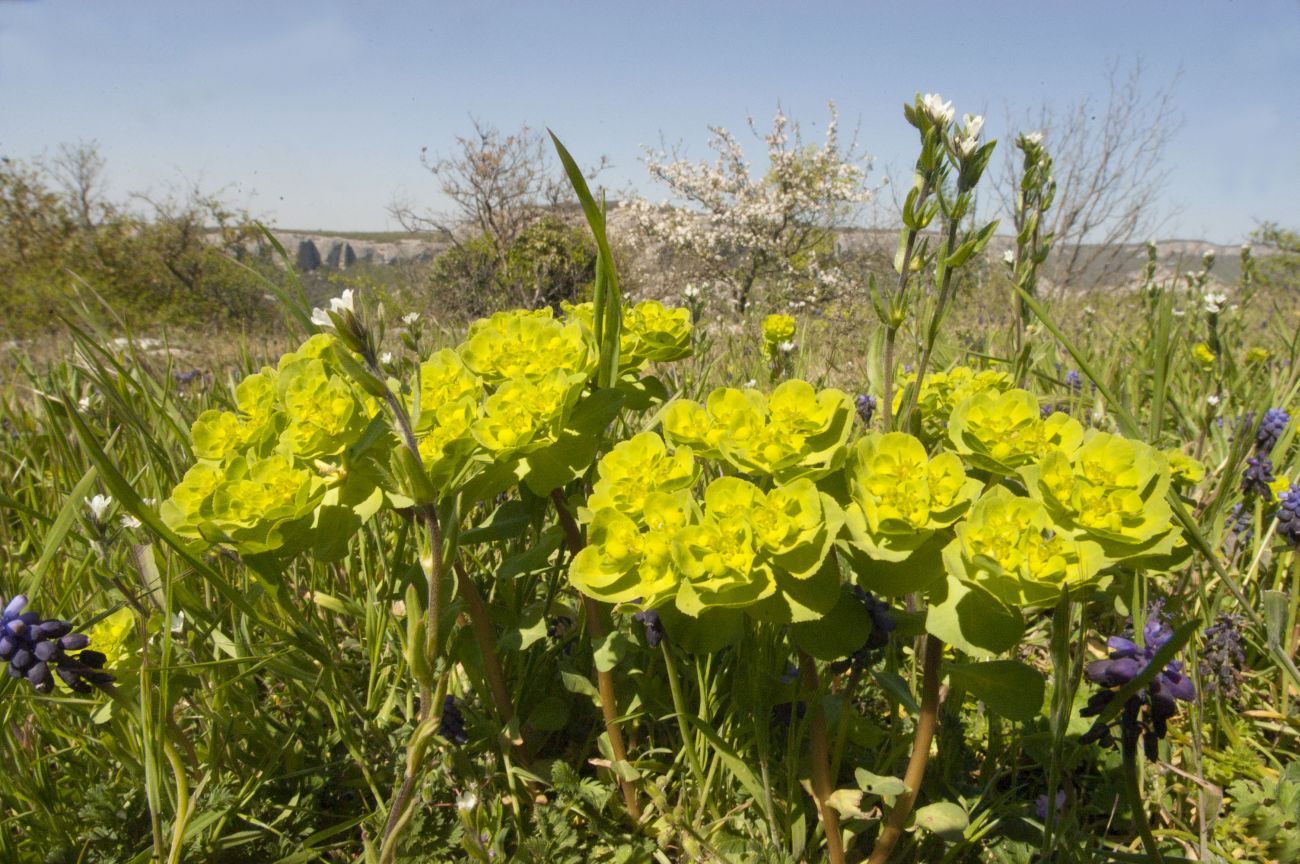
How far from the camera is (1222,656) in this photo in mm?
1659

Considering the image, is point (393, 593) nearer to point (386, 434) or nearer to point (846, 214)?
→ point (386, 434)

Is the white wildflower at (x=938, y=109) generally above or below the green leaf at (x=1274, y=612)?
above

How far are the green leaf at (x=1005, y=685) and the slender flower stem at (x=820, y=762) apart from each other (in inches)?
8.3

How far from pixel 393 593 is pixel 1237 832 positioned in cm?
173

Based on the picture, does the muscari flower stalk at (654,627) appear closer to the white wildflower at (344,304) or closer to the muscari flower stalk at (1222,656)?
the white wildflower at (344,304)

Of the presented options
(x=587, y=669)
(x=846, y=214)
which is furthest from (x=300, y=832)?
(x=846, y=214)

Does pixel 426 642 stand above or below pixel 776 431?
below

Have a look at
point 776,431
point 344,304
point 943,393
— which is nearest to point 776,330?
point 943,393

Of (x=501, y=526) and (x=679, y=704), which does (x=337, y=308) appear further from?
(x=679, y=704)

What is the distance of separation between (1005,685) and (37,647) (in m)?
1.49

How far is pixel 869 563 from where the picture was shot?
1026mm

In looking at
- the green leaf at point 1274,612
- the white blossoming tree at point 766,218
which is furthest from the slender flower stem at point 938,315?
the white blossoming tree at point 766,218

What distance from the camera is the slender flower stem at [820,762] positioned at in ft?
3.75

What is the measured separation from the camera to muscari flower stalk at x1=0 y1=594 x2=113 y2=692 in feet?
3.63
